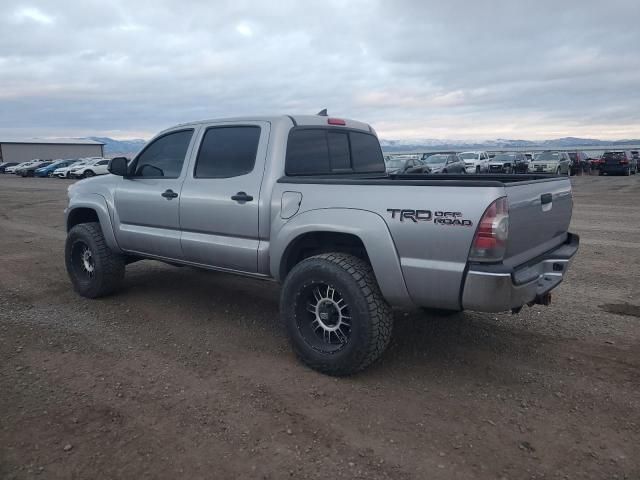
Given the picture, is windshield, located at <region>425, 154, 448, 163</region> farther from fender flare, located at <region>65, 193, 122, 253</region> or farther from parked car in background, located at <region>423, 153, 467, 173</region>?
fender flare, located at <region>65, 193, 122, 253</region>

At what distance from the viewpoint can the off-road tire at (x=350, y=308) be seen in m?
3.62

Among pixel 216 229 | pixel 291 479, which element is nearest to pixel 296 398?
pixel 291 479

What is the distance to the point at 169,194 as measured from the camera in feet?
16.3

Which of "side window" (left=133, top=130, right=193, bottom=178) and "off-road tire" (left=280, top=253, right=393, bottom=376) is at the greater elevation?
"side window" (left=133, top=130, right=193, bottom=178)

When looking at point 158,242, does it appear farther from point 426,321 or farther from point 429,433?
point 429,433

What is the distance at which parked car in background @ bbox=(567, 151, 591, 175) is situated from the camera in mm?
34925

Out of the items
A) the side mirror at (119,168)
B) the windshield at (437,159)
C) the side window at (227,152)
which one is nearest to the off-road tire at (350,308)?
the side window at (227,152)

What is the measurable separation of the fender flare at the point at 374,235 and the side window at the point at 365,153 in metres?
1.51

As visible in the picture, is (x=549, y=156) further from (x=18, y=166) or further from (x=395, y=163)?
(x=18, y=166)

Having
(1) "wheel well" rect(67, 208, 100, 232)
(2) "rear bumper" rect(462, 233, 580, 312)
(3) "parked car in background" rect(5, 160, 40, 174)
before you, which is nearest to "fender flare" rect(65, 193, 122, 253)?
(1) "wheel well" rect(67, 208, 100, 232)

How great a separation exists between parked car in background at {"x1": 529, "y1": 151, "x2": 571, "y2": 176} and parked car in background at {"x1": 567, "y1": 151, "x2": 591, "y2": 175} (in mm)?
2040

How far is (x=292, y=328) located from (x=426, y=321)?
5.30 feet

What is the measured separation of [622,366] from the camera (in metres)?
3.96

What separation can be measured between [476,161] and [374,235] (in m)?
31.5
